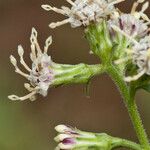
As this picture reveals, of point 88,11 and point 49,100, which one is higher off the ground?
point 49,100

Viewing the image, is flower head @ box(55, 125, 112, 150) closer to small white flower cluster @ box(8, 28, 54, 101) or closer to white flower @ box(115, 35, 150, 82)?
small white flower cluster @ box(8, 28, 54, 101)

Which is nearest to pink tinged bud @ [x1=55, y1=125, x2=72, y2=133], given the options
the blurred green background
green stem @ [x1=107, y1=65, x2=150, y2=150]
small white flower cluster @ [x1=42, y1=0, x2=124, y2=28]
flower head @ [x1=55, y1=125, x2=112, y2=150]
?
flower head @ [x1=55, y1=125, x2=112, y2=150]

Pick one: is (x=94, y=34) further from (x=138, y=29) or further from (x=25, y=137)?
(x=25, y=137)

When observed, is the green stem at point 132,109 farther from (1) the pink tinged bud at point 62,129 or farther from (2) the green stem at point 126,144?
(1) the pink tinged bud at point 62,129

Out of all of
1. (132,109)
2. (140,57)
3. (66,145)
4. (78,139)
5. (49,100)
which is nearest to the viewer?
(140,57)

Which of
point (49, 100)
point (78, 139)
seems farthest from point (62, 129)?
point (49, 100)

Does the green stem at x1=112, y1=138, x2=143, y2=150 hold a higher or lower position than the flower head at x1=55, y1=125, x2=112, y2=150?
lower

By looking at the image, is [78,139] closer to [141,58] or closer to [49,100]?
[141,58]
